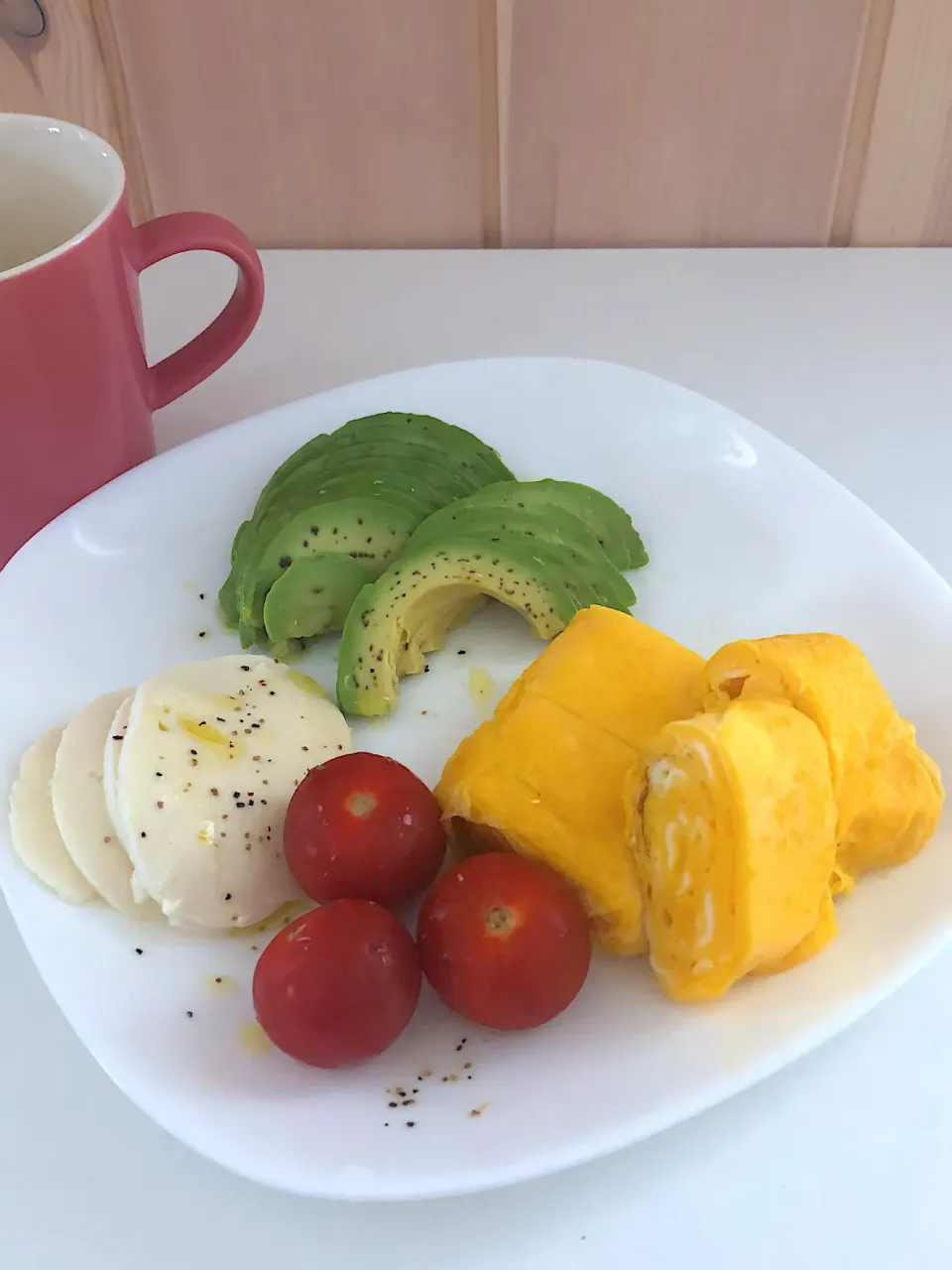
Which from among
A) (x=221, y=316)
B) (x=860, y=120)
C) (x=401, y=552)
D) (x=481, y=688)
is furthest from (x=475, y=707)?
(x=860, y=120)

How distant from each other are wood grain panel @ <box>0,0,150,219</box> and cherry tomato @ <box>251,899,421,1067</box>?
3.93 feet

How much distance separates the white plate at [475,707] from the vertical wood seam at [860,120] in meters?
0.54

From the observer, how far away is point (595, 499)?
1.13 metres

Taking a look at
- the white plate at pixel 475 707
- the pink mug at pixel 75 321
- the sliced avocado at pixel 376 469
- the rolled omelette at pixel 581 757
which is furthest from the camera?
the sliced avocado at pixel 376 469

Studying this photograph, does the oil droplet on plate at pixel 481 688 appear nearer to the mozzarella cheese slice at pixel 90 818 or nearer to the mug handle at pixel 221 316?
the mozzarella cheese slice at pixel 90 818

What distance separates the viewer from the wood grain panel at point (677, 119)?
1416 mm

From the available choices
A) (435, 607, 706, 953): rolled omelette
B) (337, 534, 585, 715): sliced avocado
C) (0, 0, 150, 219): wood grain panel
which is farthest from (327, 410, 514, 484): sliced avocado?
(0, 0, 150, 219): wood grain panel

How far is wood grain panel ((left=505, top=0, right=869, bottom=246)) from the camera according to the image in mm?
1416

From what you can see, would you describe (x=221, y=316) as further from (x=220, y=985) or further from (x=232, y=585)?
(x=220, y=985)

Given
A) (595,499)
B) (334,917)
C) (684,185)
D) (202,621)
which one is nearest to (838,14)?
(684,185)

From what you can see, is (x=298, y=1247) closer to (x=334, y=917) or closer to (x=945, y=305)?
(x=334, y=917)

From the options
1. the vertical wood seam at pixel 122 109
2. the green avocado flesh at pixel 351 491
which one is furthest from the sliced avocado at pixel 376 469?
the vertical wood seam at pixel 122 109

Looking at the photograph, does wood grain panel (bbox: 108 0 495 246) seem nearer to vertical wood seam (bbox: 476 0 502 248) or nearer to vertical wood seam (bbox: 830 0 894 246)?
vertical wood seam (bbox: 476 0 502 248)

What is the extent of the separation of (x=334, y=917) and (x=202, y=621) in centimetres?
41
